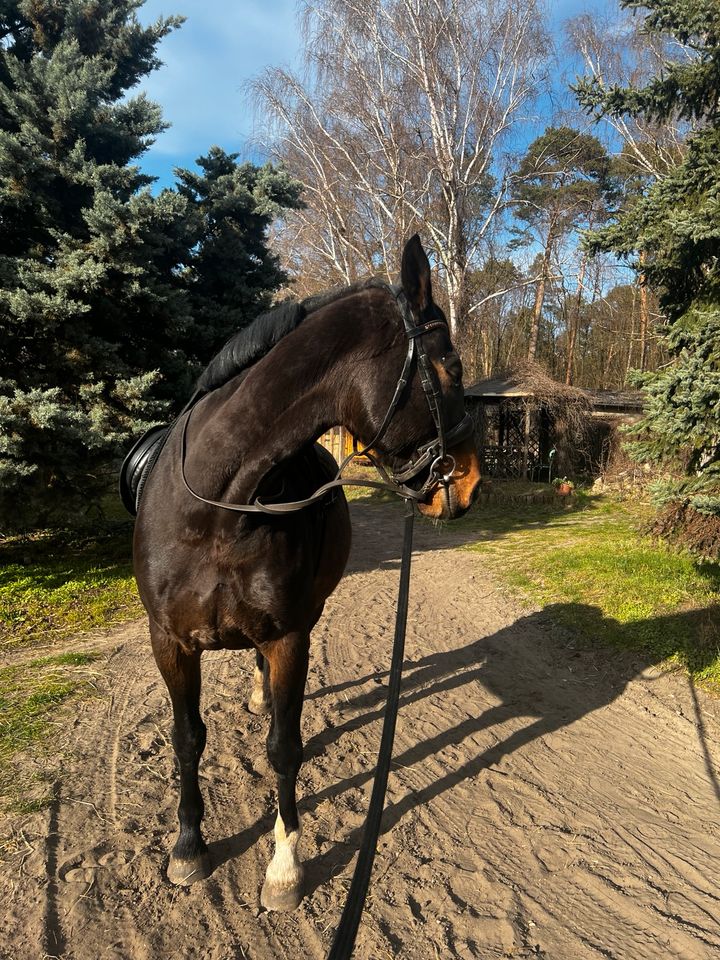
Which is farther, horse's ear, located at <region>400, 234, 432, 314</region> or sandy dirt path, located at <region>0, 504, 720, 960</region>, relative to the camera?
sandy dirt path, located at <region>0, 504, 720, 960</region>

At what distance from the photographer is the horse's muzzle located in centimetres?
189

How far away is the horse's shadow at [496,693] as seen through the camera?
288cm

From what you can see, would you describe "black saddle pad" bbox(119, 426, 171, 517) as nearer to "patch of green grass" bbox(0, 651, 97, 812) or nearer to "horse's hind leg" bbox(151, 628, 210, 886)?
"horse's hind leg" bbox(151, 628, 210, 886)

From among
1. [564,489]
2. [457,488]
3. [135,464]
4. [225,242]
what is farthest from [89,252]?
[564,489]

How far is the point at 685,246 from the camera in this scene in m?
4.64

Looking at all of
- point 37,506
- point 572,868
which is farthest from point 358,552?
point 572,868

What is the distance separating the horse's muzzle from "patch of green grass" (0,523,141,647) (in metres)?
4.74

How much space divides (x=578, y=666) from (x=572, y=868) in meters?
2.49

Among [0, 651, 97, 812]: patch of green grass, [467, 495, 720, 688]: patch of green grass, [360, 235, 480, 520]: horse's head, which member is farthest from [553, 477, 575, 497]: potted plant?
[360, 235, 480, 520]: horse's head

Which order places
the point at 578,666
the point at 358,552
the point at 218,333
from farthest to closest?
the point at 358,552 → the point at 218,333 → the point at 578,666

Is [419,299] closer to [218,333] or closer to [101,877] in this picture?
[101,877]

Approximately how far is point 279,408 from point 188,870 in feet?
7.09

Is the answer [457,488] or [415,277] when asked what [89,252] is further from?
[457,488]

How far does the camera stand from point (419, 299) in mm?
1855
